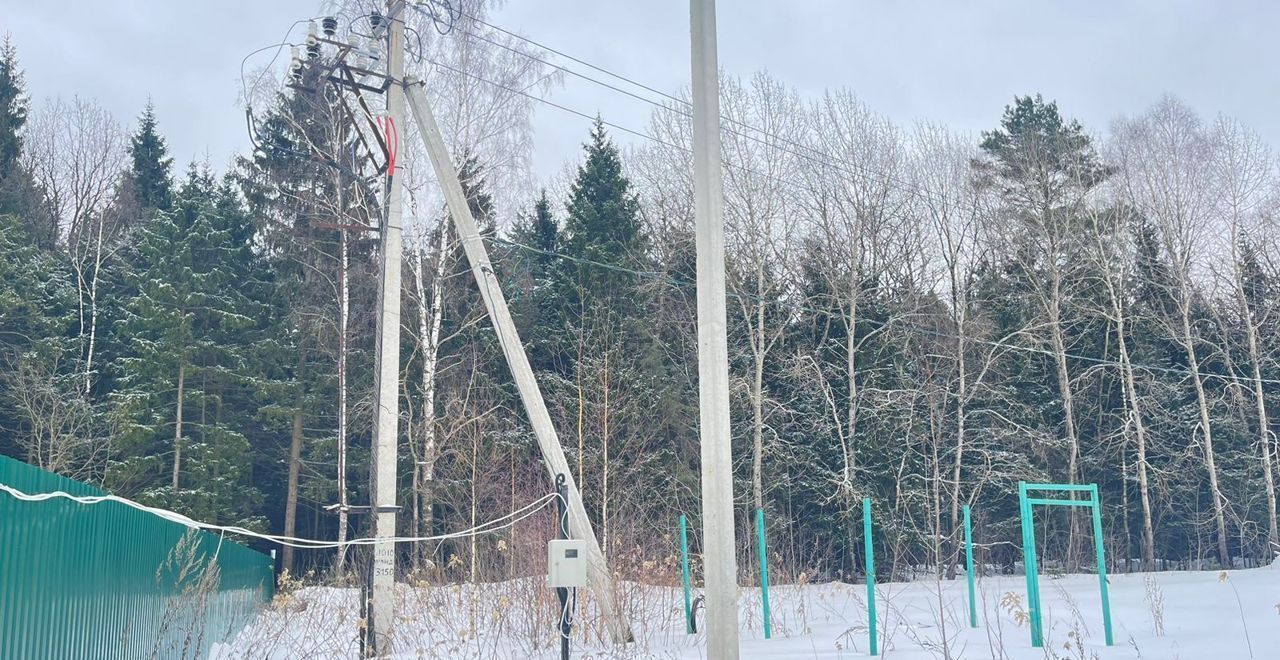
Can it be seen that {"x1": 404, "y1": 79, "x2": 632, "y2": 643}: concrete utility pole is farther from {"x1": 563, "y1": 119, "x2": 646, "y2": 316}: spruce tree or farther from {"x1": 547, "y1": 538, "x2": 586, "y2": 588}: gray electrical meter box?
{"x1": 563, "y1": 119, "x2": 646, "y2": 316}: spruce tree

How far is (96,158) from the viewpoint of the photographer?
99.7 ft

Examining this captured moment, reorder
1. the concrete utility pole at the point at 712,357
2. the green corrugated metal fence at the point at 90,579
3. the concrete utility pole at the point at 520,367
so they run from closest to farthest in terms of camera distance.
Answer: the green corrugated metal fence at the point at 90,579 < the concrete utility pole at the point at 712,357 < the concrete utility pole at the point at 520,367

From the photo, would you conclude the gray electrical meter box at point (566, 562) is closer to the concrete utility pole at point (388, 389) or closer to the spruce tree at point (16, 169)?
the concrete utility pole at point (388, 389)

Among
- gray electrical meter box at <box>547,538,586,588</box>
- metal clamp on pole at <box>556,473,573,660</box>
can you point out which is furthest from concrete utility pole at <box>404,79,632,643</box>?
gray electrical meter box at <box>547,538,586,588</box>

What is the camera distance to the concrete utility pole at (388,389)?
28.3 feet

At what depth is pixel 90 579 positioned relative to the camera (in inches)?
217

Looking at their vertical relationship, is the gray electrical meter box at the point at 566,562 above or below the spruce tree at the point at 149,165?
below

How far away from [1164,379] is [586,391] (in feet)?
53.2

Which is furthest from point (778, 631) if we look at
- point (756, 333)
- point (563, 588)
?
point (756, 333)

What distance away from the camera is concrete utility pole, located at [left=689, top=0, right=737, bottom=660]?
16.0 feet


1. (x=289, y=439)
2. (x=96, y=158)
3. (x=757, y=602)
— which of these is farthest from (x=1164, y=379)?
(x=96, y=158)

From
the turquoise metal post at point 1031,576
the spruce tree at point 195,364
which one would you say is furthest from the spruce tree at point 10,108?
the turquoise metal post at point 1031,576

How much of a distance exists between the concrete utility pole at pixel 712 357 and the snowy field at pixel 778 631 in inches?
132

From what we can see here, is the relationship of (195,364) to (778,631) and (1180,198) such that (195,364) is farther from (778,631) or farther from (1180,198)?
(1180,198)
